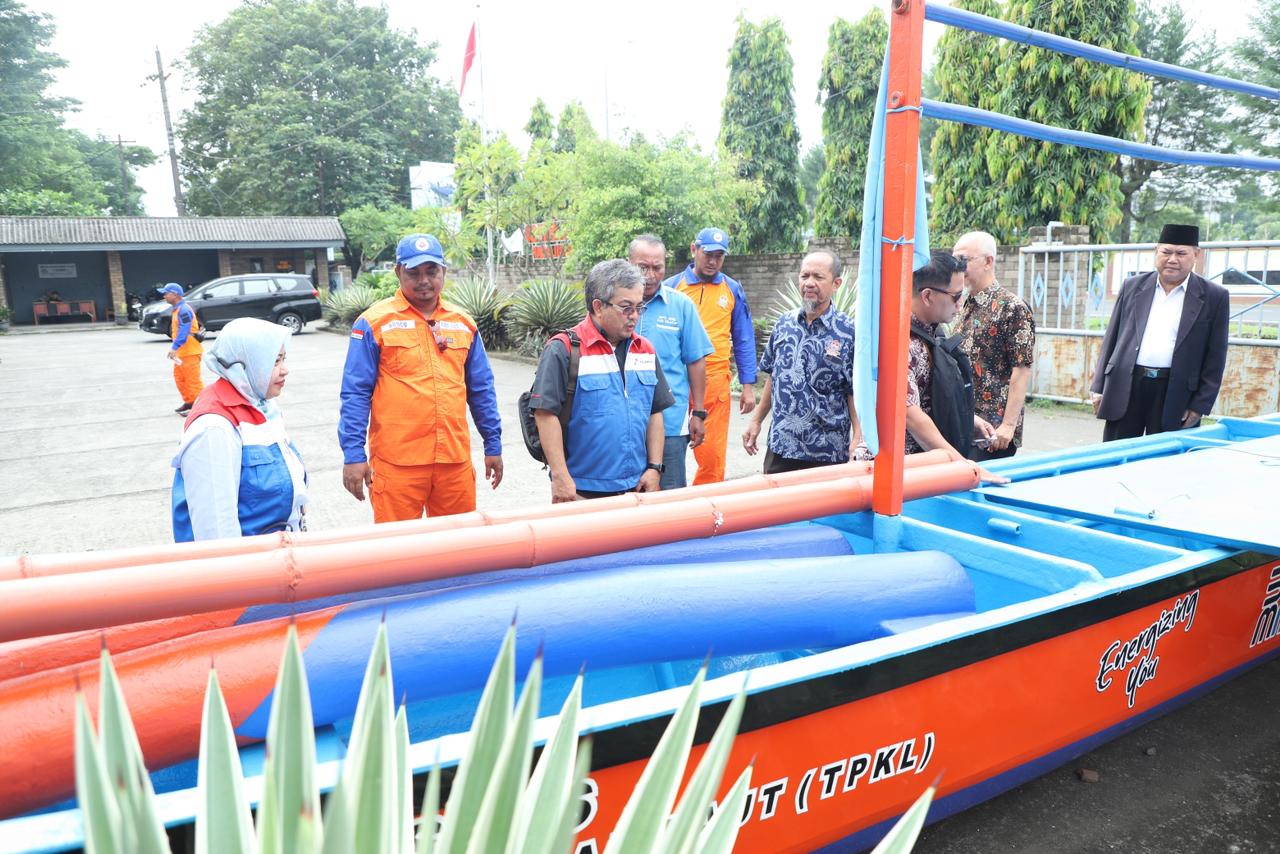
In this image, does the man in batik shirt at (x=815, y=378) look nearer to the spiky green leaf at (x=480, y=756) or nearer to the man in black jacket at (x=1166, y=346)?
the man in black jacket at (x=1166, y=346)

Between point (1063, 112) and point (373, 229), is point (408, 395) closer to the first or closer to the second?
point (1063, 112)

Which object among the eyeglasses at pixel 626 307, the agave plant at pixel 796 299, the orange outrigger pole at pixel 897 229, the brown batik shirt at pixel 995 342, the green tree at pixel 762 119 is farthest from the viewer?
the green tree at pixel 762 119

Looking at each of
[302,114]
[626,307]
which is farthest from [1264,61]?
[302,114]

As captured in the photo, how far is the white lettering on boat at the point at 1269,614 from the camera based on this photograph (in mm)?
3096

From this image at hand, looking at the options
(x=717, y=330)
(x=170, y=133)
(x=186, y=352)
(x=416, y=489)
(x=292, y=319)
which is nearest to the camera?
(x=416, y=489)

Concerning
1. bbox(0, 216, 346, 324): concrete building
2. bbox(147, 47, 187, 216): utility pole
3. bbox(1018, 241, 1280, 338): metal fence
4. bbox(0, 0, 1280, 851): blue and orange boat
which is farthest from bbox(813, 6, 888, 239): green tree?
bbox(147, 47, 187, 216): utility pole

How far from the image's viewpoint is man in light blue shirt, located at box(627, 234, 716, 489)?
14.9ft

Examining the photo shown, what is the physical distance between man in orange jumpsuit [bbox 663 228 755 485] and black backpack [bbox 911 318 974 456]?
64.9 inches

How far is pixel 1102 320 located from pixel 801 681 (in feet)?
30.5

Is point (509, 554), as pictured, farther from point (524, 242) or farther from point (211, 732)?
point (524, 242)

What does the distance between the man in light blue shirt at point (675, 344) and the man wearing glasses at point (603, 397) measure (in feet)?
2.46

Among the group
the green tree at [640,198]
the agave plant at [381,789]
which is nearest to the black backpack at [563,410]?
the agave plant at [381,789]

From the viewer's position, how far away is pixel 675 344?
15.1 ft

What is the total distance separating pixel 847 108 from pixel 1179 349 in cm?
1633
